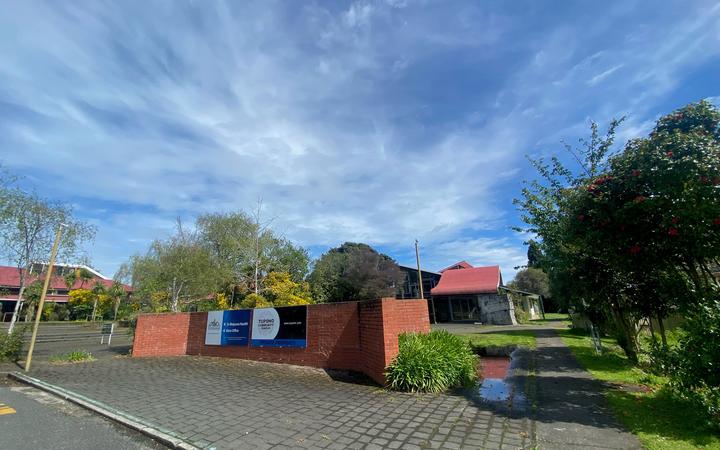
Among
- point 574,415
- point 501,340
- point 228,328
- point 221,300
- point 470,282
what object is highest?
point 470,282

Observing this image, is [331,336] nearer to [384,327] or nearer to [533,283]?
[384,327]

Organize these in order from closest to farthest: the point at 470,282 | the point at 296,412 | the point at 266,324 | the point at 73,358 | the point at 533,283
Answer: the point at 296,412
the point at 266,324
the point at 73,358
the point at 470,282
the point at 533,283

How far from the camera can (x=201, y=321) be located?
1305cm

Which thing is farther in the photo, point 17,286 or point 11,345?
point 17,286

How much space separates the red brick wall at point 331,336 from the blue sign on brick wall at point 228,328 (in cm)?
25

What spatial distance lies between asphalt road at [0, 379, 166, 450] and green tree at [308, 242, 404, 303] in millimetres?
24597

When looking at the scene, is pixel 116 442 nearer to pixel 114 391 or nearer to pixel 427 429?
pixel 114 391

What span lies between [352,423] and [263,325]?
6.70 m

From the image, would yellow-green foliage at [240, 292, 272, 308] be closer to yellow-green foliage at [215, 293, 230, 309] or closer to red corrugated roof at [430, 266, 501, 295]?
yellow-green foliage at [215, 293, 230, 309]

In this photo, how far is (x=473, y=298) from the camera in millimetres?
31203

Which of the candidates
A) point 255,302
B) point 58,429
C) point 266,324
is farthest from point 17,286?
point 58,429

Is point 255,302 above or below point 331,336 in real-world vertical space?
above

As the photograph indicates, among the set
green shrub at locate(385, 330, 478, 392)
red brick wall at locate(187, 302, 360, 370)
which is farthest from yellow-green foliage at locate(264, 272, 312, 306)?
green shrub at locate(385, 330, 478, 392)

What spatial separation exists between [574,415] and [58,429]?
784cm
